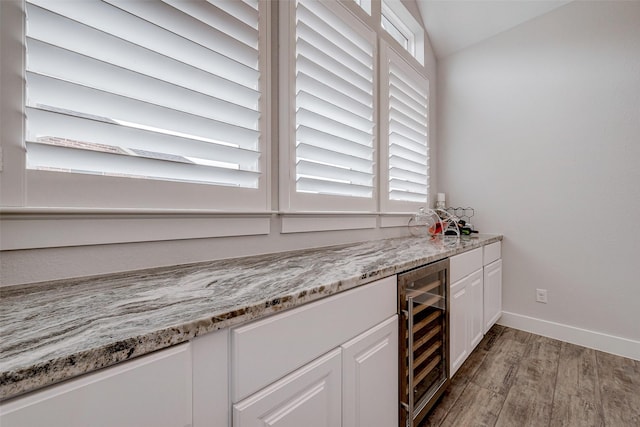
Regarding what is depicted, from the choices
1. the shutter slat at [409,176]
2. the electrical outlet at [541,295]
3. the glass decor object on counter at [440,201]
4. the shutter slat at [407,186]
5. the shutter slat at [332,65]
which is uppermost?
the shutter slat at [332,65]

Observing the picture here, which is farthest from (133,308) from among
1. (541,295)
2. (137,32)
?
(541,295)

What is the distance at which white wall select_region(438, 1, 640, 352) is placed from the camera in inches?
76.0

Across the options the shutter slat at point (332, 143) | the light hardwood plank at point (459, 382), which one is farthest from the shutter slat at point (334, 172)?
the light hardwood plank at point (459, 382)

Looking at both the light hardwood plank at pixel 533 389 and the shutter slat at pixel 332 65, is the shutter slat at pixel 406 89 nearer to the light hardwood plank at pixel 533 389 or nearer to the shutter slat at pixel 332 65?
the shutter slat at pixel 332 65

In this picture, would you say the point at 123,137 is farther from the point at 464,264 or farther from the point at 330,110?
the point at 464,264

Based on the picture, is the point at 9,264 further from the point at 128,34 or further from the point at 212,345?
the point at 128,34

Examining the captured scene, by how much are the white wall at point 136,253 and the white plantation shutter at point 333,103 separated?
0.17 metres

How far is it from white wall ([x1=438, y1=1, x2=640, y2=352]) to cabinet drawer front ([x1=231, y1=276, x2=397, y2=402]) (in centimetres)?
212

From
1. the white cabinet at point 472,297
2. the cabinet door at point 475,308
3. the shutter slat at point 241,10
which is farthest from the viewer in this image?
the cabinet door at point 475,308

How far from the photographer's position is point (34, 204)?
73 cm

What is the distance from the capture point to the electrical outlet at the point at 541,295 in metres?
2.27

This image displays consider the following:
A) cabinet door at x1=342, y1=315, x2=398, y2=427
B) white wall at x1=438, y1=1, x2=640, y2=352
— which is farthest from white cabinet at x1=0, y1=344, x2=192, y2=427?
white wall at x1=438, y1=1, x2=640, y2=352

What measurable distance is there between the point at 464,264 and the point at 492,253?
29.7 inches

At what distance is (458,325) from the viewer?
157 cm
